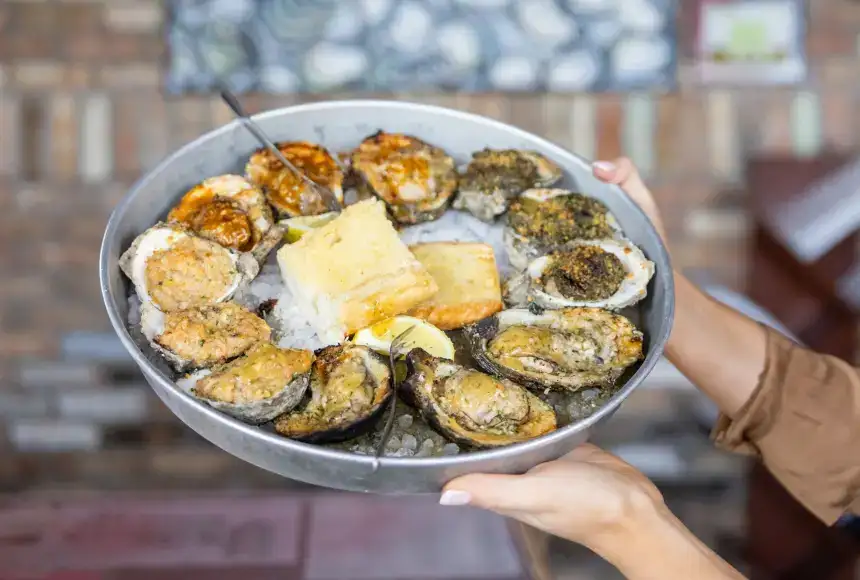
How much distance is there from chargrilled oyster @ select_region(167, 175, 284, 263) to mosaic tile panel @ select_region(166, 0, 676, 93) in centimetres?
113

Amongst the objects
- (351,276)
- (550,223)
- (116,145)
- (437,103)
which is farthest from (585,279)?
(116,145)

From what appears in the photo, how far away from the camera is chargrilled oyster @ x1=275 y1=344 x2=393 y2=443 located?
103 cm

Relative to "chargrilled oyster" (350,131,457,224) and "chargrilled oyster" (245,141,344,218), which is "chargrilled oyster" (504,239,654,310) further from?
"chargrilled oyster" (245,141,344,218)

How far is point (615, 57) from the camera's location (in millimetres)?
2395

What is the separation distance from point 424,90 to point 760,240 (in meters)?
1.15

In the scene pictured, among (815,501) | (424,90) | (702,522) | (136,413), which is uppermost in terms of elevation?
(424,90)

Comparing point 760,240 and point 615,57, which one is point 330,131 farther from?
point 760,240

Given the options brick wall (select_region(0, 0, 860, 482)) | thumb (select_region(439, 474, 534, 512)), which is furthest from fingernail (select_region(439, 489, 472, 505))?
brick wall (select_region(0, 0, 860, 482))

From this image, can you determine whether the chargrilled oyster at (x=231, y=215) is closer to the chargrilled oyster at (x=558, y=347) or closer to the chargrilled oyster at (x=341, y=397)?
the chargrilled oyster at (x=341, y=397)

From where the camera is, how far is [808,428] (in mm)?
1473

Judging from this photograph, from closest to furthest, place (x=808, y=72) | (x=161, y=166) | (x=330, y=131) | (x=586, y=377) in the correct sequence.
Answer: (x=586, y=377) < (x=161, y=166) < (x=330, y=131) < (x=808, y=72)

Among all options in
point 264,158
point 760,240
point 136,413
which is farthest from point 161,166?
point 760,240

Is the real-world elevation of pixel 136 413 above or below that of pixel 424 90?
below

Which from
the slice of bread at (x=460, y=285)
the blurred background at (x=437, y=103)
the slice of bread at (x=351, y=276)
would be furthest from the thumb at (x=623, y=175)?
the blurred background at (x=437, y=103)
